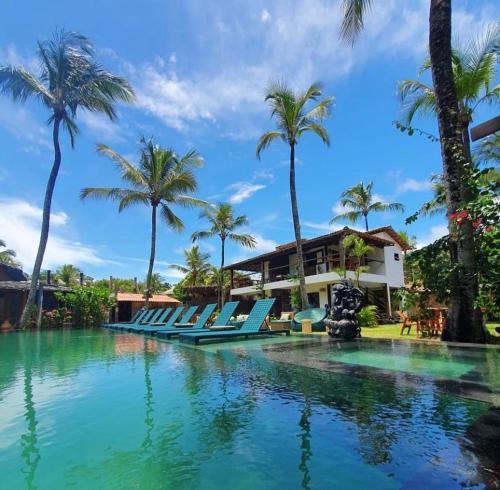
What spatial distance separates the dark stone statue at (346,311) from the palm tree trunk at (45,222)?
1532 cm

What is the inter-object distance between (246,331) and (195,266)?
27.5m

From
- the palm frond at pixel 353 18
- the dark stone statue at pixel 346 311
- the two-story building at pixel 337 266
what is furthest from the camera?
the two-story building at pixel 337 266

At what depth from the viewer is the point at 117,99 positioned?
20500 millimetres

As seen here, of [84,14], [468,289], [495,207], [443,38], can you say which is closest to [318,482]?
[495,207]

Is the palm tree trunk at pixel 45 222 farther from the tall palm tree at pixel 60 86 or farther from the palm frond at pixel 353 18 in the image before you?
the palm frond at pixel 353 18

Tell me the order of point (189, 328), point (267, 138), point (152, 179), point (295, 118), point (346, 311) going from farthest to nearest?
point (152, 179)
point (267, 138)
point (295, 118)
point (189, 328)
point (346, 311)

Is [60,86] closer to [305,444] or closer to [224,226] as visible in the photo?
[224,226]

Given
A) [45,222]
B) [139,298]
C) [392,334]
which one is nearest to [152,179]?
[45,222]

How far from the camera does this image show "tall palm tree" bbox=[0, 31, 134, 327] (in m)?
18.4

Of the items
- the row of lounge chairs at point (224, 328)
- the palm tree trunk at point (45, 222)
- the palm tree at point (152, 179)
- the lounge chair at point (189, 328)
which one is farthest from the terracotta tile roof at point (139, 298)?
the lounge chair at point (189, 328)

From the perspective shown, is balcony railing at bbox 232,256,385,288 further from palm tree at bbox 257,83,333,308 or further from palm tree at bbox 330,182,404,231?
palm tree at bbox 330,182,404,231

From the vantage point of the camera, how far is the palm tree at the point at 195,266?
3897 centimetres

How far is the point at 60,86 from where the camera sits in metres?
19.0

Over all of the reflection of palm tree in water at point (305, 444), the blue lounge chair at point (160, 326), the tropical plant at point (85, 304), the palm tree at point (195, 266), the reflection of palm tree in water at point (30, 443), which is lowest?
the reflection of palm tree in water at point (30, 443)
